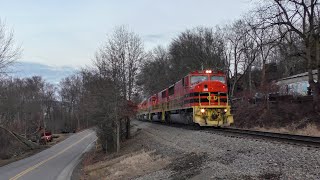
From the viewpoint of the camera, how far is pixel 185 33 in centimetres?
8869

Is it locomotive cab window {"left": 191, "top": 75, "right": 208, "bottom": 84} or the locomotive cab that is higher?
locomotive cab window {"left": 191, "top": 75, "right": 208, "bottom": 84}

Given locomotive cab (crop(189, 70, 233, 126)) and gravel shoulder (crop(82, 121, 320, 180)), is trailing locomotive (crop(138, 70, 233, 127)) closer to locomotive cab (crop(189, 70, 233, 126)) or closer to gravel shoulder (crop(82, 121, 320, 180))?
locomotive cab (crop(189, 70, 233, 126))

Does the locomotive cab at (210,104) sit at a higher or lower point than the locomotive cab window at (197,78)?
lower

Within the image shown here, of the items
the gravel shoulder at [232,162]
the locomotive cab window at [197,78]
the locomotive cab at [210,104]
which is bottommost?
the gravel shoulder at [232,162]

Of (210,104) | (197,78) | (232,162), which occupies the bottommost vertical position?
(232,162)

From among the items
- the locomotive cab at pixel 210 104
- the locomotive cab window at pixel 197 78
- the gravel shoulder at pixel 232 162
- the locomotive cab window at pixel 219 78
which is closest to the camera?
the gravel shoulder at pixel 232 162

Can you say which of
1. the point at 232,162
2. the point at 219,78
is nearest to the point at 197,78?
the point at 219,78

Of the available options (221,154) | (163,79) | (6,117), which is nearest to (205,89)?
(221,154)

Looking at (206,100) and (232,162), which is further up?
(206,100)

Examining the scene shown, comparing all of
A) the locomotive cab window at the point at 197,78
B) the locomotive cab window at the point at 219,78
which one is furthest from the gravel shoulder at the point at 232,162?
the locomotive cab window at the point at 219,78

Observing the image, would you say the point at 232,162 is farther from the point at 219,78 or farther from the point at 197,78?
the point at 219,78

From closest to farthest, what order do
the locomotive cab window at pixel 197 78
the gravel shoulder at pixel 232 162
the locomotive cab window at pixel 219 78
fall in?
the gravel shoulder at pixel 232 162 < the locomotive cab window at pixel 197 78 < the locomotive cab window at pixel 219 78

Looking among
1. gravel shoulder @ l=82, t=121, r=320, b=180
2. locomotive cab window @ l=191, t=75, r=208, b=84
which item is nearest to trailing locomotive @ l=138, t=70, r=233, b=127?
locomotive cab window @ l=191, t=75, r=208, b=84

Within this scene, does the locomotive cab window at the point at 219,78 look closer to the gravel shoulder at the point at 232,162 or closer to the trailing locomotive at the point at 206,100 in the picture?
the trailing locomotive at the point at 206,100
